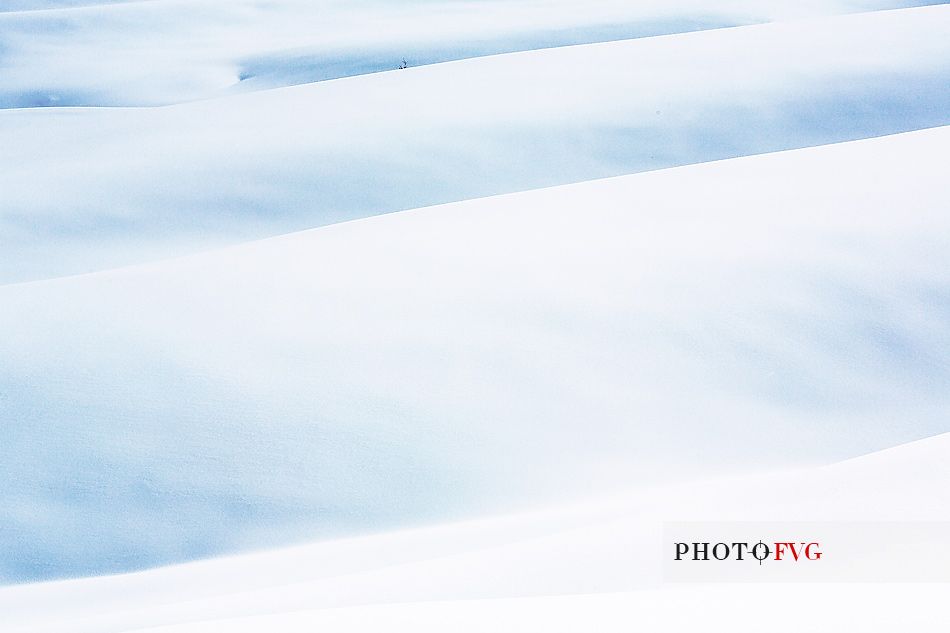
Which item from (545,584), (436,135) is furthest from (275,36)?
(545,584)

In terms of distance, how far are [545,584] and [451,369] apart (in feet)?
3.63

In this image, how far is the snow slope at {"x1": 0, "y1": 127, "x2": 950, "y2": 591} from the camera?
2.51 metres

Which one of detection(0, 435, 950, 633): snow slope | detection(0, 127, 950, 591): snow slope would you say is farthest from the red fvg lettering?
detection(0, 127, 950, 591): snow slope

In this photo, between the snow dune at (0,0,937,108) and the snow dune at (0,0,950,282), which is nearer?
the snow dune at (0,0,950,282)

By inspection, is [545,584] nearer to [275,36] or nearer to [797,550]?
[797,550]

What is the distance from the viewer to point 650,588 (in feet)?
5.79

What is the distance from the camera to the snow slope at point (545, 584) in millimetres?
1499

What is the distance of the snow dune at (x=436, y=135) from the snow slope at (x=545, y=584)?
8.57 feet

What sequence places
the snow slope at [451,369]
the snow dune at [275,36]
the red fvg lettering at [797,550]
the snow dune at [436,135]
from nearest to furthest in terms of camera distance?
1. the red fvg lettering at [797,550]
2. the snow slope at [451,369]
3. the snow dune at [436,135]
4. the snow dune at [275,36]

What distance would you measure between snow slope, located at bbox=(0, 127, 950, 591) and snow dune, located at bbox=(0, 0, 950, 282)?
4.32ft

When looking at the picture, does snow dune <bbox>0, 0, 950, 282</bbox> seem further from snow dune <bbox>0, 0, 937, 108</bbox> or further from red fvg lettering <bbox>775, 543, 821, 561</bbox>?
red fvg lettering <bbox>775, 543, 821, 561</bbox>

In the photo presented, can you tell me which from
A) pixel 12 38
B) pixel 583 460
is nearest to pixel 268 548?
pixel 583 460

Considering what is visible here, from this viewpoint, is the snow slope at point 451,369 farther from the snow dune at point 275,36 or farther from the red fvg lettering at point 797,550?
the snow dune at point 275,36

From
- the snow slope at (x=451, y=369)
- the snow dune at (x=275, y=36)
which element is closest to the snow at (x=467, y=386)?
the snow slope at (x=451, y=369)
